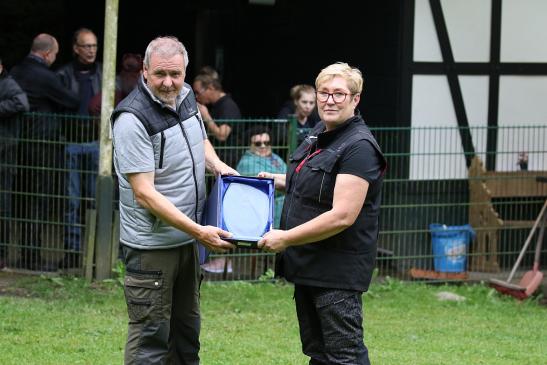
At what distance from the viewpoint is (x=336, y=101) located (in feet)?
17.2

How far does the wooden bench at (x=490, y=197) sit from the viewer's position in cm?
1045

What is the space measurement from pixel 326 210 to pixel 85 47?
534 centimetres

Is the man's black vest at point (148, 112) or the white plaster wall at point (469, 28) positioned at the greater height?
the white plaster wall at point (469, 28)

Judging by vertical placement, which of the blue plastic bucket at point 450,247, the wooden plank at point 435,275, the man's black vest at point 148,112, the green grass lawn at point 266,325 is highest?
the man's black vest at point 148,112

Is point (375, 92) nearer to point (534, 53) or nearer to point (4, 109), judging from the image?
point (534, 53)

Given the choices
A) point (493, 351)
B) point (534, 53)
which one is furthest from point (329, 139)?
point (534, 53)

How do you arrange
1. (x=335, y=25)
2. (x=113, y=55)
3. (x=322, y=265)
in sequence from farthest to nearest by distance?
(x=335, y=25) < (x=113, y=55) < (x=322, y=265)

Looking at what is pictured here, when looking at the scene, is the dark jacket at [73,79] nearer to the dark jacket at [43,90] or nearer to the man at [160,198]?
the dark jacket at [43,90]

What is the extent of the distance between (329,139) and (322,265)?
575 mm

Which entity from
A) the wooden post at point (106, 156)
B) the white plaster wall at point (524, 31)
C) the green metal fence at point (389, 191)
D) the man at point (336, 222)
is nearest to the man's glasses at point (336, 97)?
the man at point (336, 222)

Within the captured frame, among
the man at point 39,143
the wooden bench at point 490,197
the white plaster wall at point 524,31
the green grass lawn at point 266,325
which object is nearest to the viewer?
the green grass lawn at point 266,325

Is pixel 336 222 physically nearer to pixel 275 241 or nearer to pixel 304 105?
pixel 275 241

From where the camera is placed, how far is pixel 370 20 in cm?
1091

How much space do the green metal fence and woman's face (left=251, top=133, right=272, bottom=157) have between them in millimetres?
23
